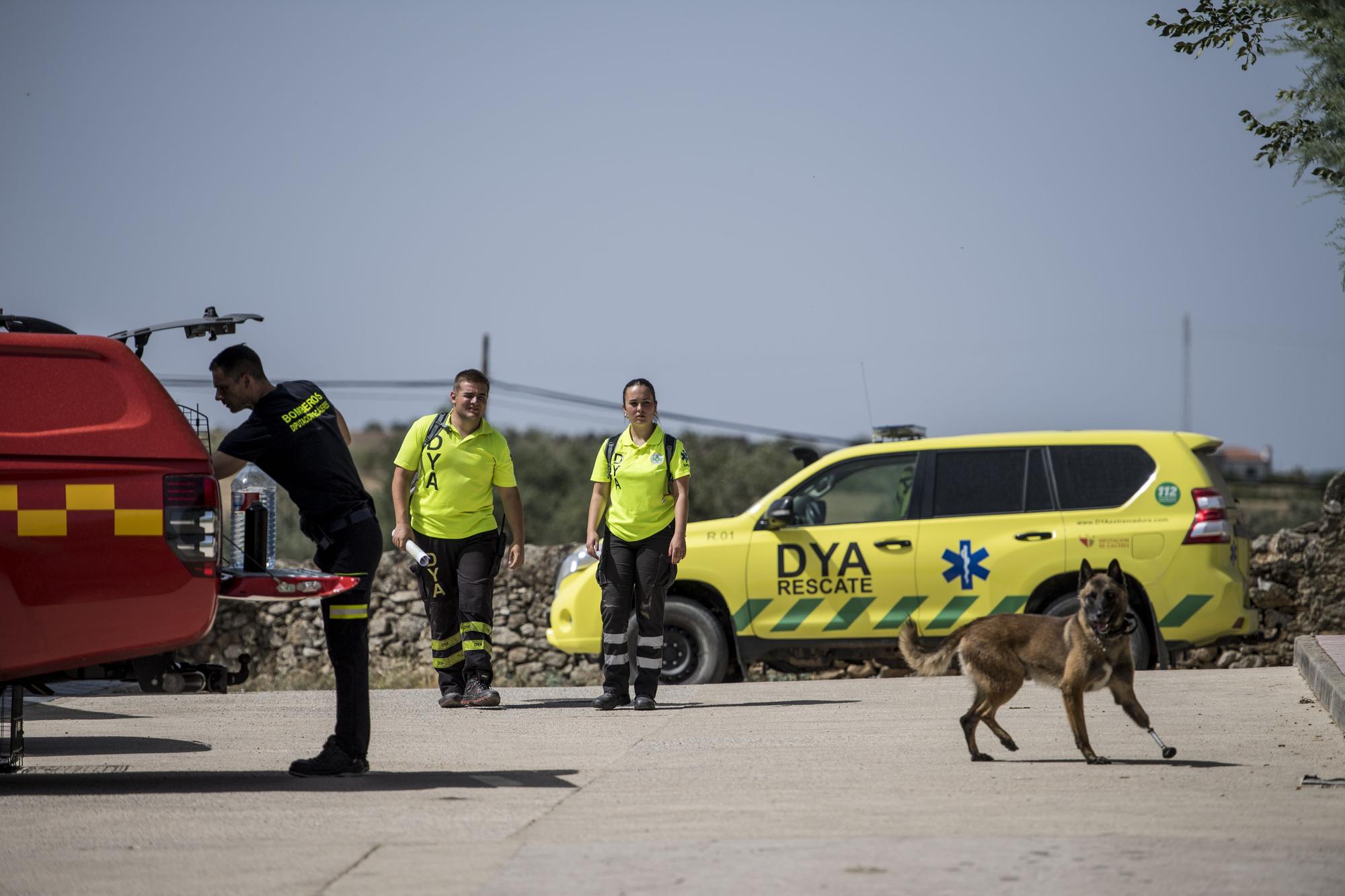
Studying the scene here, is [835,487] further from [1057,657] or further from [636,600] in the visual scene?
[1057,657]

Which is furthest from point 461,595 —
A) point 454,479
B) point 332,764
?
point 332,764

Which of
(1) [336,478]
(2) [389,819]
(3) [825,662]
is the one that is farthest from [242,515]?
(3) [825,662]

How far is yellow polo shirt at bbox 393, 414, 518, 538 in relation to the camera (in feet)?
32.7

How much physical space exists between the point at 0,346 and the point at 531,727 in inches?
153

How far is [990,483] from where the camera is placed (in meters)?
11.9

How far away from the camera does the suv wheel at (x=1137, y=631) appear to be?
1144 centimetres

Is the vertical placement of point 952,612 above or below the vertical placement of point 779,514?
below

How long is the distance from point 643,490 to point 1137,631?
3960 mm

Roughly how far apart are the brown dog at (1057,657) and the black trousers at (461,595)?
3.10 m

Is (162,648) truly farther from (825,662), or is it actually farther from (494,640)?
(494,640)

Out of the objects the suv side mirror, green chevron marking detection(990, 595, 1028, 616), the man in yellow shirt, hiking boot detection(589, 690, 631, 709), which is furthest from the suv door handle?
the man in yellow shirt

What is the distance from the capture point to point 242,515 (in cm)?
736

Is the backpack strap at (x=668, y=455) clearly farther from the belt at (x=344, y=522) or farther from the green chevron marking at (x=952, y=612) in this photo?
the belt at (x=344, y=522)

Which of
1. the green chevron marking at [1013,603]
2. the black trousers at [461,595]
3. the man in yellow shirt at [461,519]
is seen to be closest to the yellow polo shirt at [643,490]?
the man in yellow shirt at [461,519]
